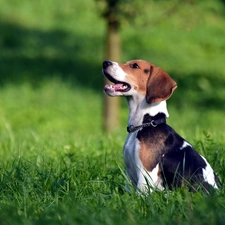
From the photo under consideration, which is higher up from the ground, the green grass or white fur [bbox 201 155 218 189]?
white fur [bbox 201 155 218 189]

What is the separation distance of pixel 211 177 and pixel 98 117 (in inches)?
415

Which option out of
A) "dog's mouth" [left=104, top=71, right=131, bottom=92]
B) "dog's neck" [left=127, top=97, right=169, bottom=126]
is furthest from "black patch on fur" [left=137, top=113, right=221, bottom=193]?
"dog's mouth" [left=104, top=71, right=131, bottom=92]

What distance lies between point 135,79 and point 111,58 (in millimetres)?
Answer: 7272

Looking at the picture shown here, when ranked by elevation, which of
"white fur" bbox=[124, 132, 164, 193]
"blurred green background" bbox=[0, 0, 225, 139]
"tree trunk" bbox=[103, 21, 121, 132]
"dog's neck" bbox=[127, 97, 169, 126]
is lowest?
"blurred green background" bbox=[0, 0, 225, 139]

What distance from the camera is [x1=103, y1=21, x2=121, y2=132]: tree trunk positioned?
13.2 m

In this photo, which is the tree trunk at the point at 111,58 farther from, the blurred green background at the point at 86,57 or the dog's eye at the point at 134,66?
the dog's eye at the point at 134,66

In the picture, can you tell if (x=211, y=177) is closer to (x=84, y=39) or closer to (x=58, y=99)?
(x=58, y=99)

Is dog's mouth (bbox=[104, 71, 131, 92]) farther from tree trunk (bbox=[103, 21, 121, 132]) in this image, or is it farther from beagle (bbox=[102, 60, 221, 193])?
tree trunk (bbox=[103, 21, 121, 132])

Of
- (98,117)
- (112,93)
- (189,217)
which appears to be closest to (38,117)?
(98,117)

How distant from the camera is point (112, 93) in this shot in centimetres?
594

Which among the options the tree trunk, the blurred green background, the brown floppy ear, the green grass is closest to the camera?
the green grass

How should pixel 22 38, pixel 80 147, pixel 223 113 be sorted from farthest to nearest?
1. pixel 22 38
2. pixel 223 113
3. pixel 80 147

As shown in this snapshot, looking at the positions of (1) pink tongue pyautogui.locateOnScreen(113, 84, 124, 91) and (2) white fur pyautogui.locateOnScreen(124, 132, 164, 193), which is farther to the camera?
(1) pink tongue pyautogui.locateOnScreen(113, 84, 124, 91)

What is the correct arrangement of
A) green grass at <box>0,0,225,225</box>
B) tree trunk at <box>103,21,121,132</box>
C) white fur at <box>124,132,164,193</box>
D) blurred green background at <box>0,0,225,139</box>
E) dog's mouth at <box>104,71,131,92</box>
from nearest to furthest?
green grass at <box>0,0,225,225</box>
white fur at <box>124,132,164,193</box>
dog's mouth at <box>104,71,131,92</box>
tree trunk at <box>103,21,121,132</box>
blurred green background at <box>0,0,225,139</box>
